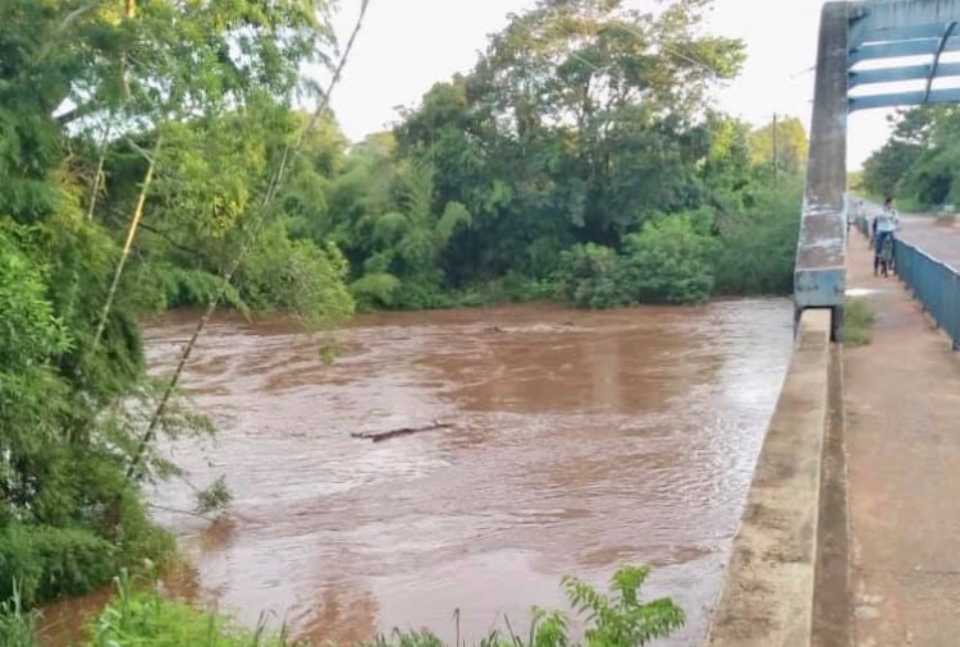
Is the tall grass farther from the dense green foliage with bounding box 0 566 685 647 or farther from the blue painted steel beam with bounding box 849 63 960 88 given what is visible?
the blue painted steel beam with bounding box 849 63 960 88

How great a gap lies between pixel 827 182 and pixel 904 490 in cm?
728

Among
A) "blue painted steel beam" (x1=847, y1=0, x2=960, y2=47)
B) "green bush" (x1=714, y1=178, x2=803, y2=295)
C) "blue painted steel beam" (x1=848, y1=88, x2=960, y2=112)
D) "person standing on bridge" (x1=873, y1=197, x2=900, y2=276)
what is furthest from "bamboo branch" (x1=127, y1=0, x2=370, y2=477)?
"green bush" (x1=714, y1=178, x2=803, y2=295)

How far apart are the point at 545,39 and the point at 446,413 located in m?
18.2

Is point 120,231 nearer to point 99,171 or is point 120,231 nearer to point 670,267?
point 99,171

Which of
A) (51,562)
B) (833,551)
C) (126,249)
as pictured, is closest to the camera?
(833,551)

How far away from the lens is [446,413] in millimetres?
14375

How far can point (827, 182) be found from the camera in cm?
1187

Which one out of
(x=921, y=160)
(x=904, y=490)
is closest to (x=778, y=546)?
(x=904, y=490)

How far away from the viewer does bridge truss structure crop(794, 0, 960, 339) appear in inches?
384

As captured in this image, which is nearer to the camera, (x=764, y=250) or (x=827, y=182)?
(x=827, y=182)

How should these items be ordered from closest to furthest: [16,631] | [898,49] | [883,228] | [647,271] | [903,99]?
1. [16,631]
2. [898,49]
3. [903,99]
4. [883,228]
5. [647,271]

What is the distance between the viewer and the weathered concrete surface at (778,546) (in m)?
3.24

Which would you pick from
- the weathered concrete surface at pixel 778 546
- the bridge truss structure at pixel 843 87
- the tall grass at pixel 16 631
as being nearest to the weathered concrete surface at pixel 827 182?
the bridge truss structure at pixel 843 87

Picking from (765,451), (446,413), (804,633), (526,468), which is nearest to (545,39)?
(446,413)
